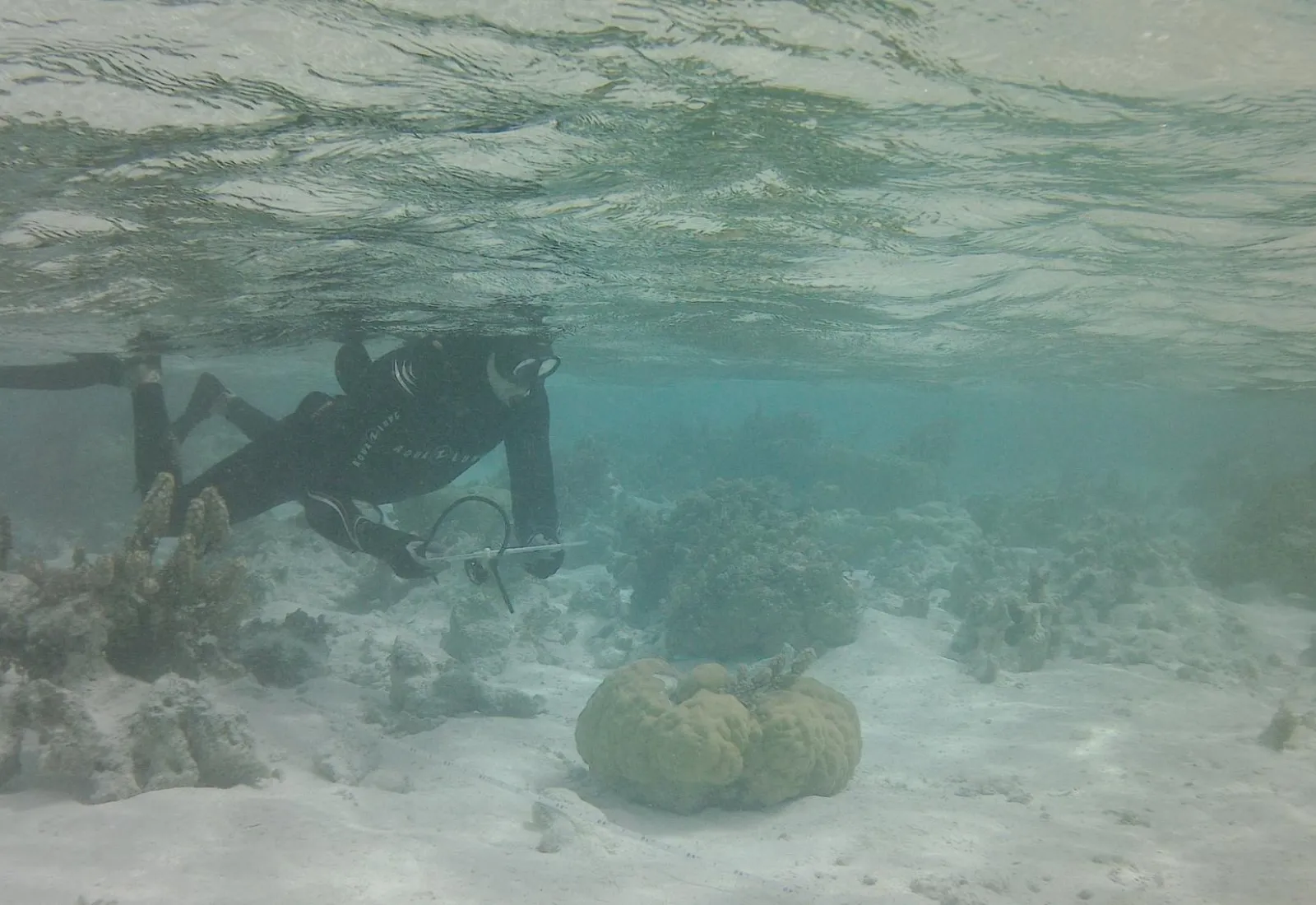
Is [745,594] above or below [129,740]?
below

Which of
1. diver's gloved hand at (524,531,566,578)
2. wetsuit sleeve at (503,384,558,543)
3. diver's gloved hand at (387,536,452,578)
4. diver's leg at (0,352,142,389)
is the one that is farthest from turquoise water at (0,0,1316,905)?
wetsuit sleeve at (503,384,558,543)

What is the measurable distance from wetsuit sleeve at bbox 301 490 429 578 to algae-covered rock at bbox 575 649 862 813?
2503 mm

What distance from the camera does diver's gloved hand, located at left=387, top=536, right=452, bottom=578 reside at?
6.66 metres

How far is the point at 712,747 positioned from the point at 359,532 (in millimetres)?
4129

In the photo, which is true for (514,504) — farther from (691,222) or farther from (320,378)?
(320,378)

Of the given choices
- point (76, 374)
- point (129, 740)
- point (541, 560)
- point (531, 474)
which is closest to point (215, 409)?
point (76, 374)

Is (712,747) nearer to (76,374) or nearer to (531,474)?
(531,474)

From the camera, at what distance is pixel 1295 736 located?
25.8 feet

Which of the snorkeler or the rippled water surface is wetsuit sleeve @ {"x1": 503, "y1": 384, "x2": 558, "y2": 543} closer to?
the snorkeler

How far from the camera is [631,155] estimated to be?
666cm

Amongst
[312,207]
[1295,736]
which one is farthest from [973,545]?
[312,207]

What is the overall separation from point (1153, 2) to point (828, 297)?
9330mm

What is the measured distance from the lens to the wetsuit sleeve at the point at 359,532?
266 inches

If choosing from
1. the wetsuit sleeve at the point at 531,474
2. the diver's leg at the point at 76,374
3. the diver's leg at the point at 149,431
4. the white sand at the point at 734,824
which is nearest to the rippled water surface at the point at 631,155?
the diver's leg at the point at 76,374
